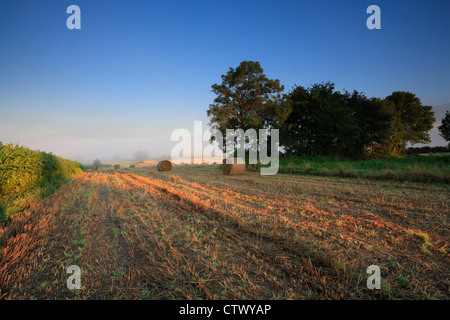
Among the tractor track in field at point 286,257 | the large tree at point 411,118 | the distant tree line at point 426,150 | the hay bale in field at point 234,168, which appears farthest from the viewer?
the distant tree line at point 426,150

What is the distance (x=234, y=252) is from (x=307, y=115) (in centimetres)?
2598

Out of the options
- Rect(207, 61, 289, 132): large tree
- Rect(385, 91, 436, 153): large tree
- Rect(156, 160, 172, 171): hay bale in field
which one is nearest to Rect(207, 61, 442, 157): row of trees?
Rect(207, 61, 289, 132): large tree

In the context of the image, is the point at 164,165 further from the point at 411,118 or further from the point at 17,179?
the point at 411,118

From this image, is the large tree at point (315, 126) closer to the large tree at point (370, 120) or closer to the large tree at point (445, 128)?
the large tree at point (370, 120)

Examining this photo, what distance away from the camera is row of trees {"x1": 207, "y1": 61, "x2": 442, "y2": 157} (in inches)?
878

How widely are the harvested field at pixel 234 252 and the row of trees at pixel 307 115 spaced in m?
17.1

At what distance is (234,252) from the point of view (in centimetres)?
323

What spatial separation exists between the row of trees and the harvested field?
17.1m

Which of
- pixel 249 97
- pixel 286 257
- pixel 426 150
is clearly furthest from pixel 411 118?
pixel 286 257

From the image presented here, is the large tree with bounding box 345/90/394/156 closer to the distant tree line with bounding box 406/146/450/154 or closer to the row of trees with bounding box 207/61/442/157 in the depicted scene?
the row of trees with bounding box 207/61/442/157

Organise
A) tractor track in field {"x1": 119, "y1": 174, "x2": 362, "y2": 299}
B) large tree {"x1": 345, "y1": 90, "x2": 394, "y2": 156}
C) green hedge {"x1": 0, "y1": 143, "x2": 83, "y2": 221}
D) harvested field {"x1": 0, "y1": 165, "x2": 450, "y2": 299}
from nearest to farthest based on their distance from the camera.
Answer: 1. harvested field {"x1": 0, "y1": 165, "x2": 450, "y2": 299}
2. tractor track in field {"x1": 119, "y1": 174, "x2": 362, "y2": 299}
3. green hedge {"x1": 0, "y1": 143, "x2": 83, "y2": 221}
4. large tree {"x1": 345, "y1": 90, "x2": 394, "y2": 156}

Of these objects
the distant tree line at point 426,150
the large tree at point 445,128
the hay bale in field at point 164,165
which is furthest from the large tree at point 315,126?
the large tree at point 445,128

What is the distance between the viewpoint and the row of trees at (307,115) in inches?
878
